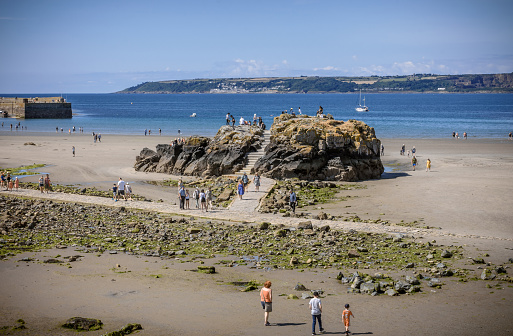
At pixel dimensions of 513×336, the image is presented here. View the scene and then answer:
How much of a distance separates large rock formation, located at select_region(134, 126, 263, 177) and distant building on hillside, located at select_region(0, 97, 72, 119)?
84147mm

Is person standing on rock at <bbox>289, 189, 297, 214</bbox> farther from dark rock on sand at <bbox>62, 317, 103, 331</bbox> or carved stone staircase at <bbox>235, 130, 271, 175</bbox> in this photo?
dark rock on sand at <bbox>62, 317, 103, 331</bbox>

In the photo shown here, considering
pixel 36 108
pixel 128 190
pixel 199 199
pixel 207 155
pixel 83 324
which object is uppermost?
pixel 36 108

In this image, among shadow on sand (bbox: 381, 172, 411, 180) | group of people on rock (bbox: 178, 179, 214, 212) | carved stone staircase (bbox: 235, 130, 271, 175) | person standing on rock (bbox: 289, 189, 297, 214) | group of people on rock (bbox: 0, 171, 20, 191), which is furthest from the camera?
shadow on sand (bbox: 381, 172, 411, 180)

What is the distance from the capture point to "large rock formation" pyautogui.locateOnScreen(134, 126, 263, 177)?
40.5 meters

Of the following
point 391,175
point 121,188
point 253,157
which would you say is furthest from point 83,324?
point 391,175

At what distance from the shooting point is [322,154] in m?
38.6

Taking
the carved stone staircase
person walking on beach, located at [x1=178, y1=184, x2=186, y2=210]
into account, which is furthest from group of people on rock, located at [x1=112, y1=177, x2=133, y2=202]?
the carved stone staircase

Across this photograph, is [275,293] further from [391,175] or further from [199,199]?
[391,175]

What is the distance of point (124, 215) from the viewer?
91.6 feet

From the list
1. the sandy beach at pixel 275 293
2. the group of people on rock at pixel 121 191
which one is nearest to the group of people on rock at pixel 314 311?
the sandy beach at pixel 275 293

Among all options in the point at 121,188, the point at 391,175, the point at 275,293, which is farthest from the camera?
the point at 391,175

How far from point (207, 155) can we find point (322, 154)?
8.95m

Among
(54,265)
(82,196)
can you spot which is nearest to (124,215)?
(82,196)

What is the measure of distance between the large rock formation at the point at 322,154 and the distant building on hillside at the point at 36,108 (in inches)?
3656
